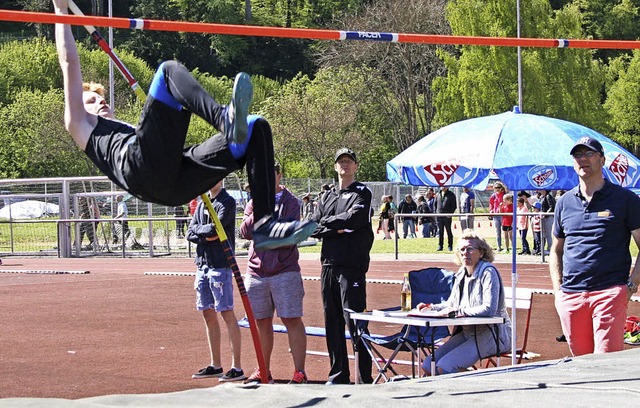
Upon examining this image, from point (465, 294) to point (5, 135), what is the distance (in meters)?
41.9

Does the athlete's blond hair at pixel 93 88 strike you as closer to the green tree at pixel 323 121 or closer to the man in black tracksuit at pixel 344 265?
the man in black tracksuit at pixel 344 265

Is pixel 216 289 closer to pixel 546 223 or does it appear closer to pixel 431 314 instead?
pixel 431 314

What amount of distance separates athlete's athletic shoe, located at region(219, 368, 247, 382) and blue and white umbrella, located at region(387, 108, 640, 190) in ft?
6.83

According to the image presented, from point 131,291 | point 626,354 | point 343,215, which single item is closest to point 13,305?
point 131,291

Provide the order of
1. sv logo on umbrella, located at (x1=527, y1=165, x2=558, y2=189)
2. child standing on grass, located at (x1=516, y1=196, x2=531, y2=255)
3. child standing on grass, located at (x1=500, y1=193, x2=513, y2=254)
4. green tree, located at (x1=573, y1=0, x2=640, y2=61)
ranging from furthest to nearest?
green tree, located at (x1=573, y1=0, x2=640, y2=61) < child standing on grass, located at (x1=500, y1=193, x2=513, y2=254) < child standing on grass, located at (x1=516, y1=196, x2=531, y2=255) < sv logo on umbrella, located at (x1=527, y1=165, x2=558, y2=189)

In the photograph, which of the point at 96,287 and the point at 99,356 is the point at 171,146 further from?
the point at 96,287

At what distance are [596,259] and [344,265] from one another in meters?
2.10

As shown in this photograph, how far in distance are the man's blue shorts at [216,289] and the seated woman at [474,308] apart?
191 cm

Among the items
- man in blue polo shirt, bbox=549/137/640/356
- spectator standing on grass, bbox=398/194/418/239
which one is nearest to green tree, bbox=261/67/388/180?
spectator standing on grass, bbox=398/194/418/239

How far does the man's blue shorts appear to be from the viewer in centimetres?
830

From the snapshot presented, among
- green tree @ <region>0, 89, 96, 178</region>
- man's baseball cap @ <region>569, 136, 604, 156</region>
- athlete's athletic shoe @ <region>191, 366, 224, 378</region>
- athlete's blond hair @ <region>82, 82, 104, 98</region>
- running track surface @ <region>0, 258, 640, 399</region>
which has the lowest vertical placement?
running track surface @ <region>0, 258, 640, 399</region>

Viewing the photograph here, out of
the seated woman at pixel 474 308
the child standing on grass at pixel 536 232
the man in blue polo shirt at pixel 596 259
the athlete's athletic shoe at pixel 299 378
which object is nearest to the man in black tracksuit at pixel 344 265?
the athlete's athletic shoe at pixel 299 378

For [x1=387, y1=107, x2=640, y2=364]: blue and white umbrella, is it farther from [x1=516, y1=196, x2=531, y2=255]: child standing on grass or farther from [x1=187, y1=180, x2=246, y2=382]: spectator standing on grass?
[x1=516, y1=196, x2=531, y2=255]: child standing on grass

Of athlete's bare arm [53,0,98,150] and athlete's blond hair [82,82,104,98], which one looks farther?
athlete's blond hair [82,82,104,98]
